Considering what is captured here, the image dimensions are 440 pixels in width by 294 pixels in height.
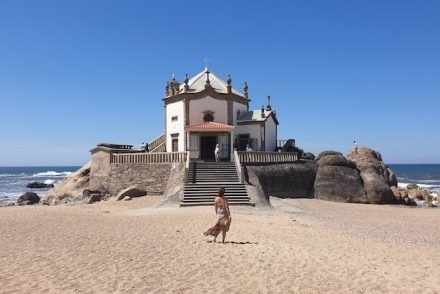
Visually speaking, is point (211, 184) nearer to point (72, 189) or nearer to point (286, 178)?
point (286, 178)

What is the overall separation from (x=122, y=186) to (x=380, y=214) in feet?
Result: 55.2

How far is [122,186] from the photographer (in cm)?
2905

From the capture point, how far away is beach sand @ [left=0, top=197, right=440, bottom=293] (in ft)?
28.3

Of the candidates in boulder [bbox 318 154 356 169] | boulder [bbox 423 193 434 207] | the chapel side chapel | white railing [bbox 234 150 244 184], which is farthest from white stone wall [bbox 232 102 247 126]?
boulder [bbox 423 193 434 207]

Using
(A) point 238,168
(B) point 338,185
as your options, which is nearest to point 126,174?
(A) point 238,168

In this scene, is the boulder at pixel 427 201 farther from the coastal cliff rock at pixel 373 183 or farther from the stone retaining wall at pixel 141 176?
the stone retaining wall at pixel 141 176

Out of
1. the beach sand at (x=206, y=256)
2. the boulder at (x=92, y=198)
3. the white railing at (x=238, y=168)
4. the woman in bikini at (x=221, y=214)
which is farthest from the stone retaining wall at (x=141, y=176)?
the woman in bikini at (x=221, y=214)

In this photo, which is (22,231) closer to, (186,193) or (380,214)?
(186,193)

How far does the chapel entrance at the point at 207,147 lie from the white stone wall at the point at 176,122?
1.59 metres

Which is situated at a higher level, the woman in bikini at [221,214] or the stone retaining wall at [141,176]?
the stone retaining wall at [141,176]

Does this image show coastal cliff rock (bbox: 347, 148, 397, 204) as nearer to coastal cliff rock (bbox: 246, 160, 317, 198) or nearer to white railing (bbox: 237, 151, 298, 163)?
coastal cliff rock (bbox: 246, 160, 317, 198)

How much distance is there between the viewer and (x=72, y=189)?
3603 cm

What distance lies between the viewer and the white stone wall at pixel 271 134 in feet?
113

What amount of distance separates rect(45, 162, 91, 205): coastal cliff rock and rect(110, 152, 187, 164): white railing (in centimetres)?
544
